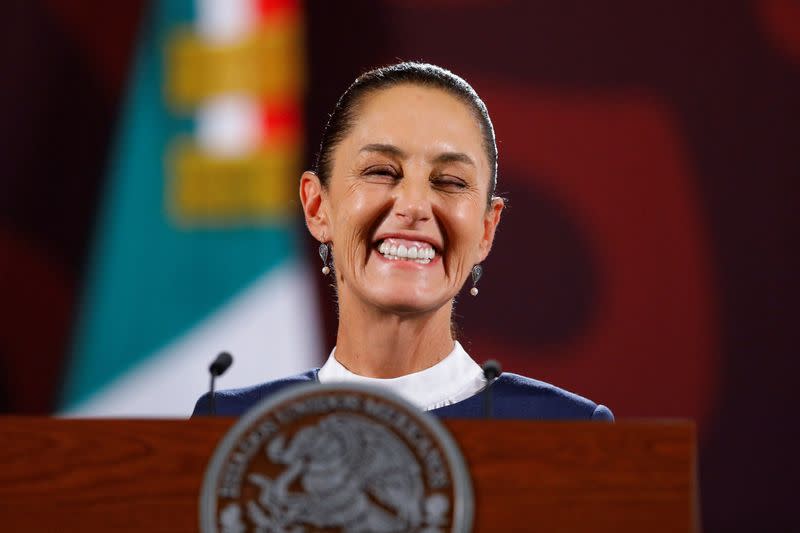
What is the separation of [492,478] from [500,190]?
210 cm

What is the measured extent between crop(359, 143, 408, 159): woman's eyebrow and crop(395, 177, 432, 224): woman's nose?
1.7 inches

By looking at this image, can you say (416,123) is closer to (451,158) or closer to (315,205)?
(451,158)

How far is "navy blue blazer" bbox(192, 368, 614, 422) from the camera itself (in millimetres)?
1922

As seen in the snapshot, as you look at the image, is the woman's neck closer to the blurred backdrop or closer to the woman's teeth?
the woman's teeth

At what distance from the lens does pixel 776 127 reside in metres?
3.31

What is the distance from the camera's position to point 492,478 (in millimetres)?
1245

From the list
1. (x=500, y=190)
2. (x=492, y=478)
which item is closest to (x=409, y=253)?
(x=492, y=478)

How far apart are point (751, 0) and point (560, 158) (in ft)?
2.36

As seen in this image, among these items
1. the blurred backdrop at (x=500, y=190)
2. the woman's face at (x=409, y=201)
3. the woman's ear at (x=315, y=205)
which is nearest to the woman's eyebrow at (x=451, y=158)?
the woman's face at (x=409, y=201)

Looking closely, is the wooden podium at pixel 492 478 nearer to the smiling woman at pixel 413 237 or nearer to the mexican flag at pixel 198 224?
the smiling woman at pixel 413 237

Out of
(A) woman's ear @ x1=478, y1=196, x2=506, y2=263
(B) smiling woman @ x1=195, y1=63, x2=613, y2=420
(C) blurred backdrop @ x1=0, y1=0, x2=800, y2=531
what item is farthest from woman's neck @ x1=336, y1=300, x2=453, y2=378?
(C) blurred backdrop @ x1=0, y1=0, x2=800, y2=531

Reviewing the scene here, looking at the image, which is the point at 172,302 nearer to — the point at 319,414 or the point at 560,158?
the point at 560,158

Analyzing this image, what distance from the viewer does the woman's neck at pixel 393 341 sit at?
1.94 metres

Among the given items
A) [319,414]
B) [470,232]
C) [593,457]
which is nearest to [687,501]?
[593,457]
